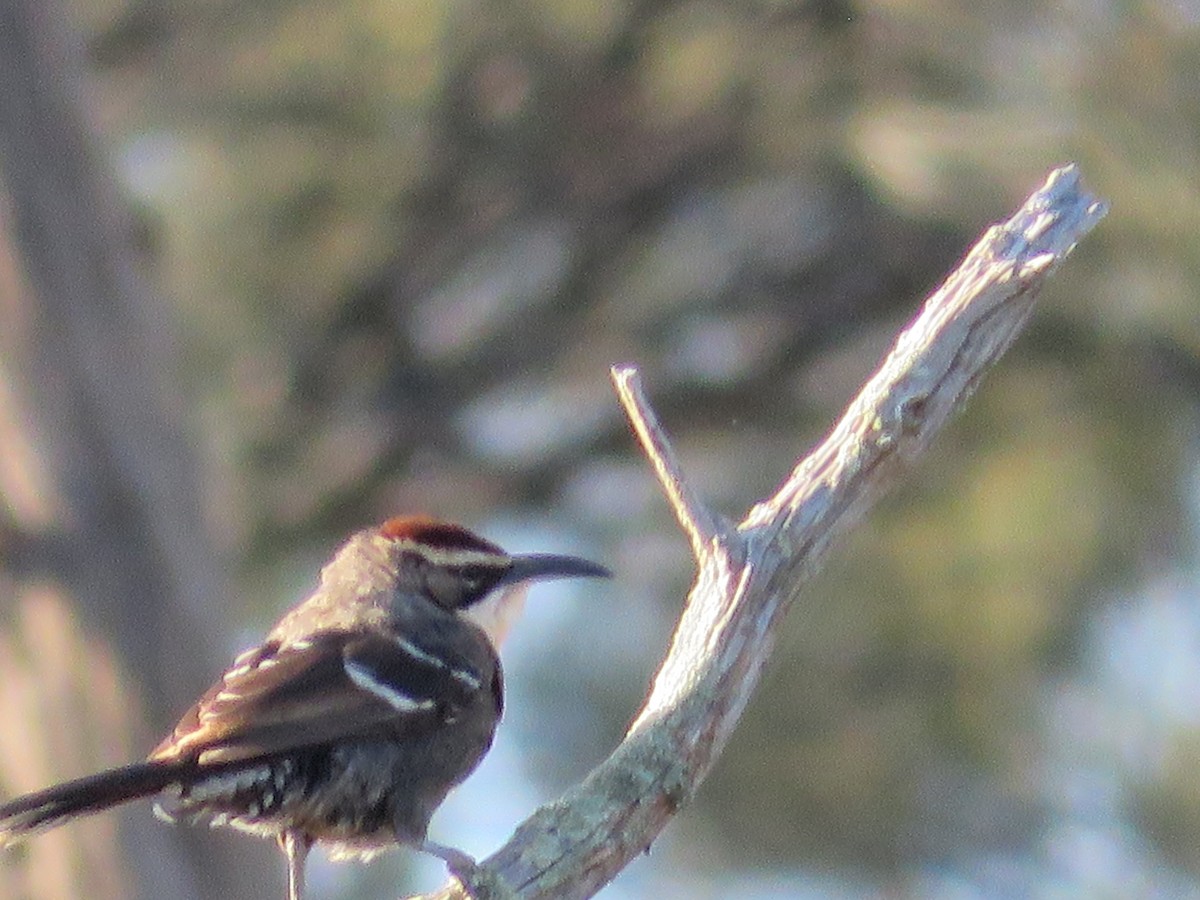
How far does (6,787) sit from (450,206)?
2.98 m

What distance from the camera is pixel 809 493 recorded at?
4492mm

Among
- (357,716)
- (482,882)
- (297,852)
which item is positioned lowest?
(482,882)

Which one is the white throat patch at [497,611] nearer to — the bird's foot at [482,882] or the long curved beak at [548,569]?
the long curved beak at [548,569]

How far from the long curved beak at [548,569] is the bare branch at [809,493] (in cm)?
96

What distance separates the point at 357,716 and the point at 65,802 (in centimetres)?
76

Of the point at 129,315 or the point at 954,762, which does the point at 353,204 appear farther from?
the point at 954,762

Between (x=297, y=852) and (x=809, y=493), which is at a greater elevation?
(x=809, y=493)

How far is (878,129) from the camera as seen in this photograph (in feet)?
22.7

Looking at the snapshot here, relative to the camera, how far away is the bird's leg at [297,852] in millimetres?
4691

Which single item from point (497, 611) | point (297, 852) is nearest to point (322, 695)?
point (297, 852)

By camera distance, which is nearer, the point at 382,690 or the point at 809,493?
the point at 809,493

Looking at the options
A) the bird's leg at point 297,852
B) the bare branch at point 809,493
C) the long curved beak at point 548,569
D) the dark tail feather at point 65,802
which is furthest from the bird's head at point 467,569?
the dark tail feather at point 65,802

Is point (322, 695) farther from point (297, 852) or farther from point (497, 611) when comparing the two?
point (497, 611)

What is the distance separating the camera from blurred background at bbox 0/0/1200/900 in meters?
7.89
